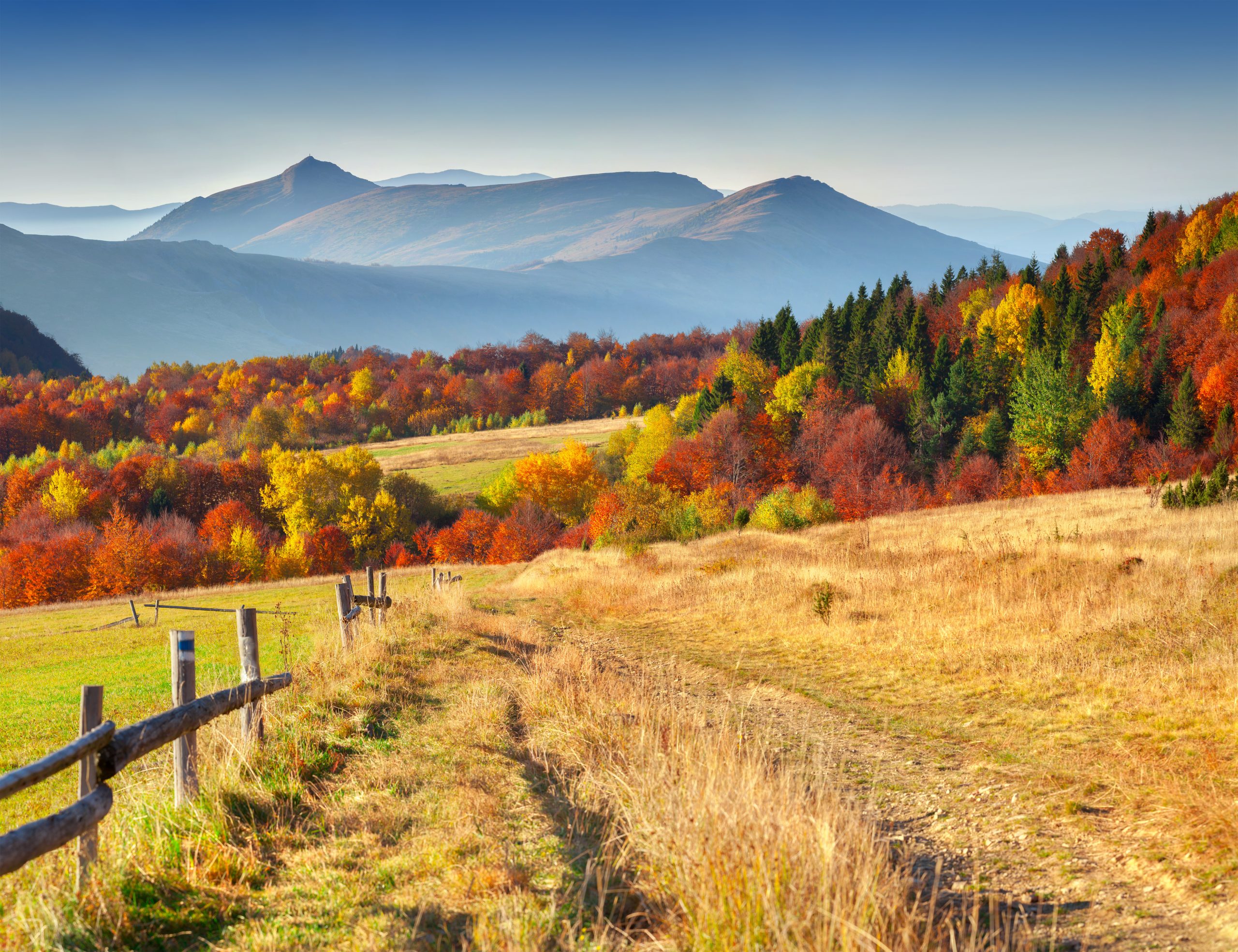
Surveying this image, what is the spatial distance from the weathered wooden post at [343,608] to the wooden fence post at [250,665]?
5.23m

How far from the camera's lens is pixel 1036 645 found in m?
12.2

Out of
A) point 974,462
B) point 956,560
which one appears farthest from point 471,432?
point 956,560

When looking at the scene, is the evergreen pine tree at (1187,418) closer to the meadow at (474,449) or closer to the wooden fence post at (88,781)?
the meadow at (474,449)

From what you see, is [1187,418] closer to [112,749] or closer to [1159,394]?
[1159,394]

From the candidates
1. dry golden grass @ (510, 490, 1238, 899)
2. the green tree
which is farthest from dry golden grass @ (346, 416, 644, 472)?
dry golden grass @ (510, 490, 1238, 899)

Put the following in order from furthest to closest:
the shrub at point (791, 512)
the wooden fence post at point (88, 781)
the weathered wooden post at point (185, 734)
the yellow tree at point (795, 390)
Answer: the yellow tree at point (795, 390), the shrub at point (791, 512), the weathered wooden post at point (185, 734), the wooden fence post at point (88, 781)

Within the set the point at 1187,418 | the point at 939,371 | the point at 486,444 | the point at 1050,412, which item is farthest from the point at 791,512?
the point at 486,444

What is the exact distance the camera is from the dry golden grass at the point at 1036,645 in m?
7.38

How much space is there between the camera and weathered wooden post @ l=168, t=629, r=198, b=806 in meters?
6.82

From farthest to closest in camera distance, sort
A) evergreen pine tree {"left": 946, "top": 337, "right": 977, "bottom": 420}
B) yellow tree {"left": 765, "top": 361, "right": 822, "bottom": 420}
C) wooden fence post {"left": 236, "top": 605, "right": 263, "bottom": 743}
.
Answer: yellow tree {"left": 765, "top": 361, "right": 822, "bottom": 420}
evergreen pine tree {"left": 946, "top": 337, "right": 977, "bottom": 420}
wooden fence post {"left": 236, "top": 605, "right": 263, "bottom": 743}

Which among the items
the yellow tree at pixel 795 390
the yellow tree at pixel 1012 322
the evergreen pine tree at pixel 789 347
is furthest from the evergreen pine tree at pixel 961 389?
the evergreen pine tree at pixel 789 347

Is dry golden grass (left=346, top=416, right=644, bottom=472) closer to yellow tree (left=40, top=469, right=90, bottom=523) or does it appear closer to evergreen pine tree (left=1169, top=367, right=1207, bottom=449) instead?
yellow tree (left=40, top=469, right=90, bottom=523)

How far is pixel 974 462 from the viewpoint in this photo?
7650 centimetres

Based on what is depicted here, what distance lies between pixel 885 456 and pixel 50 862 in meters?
81.7
